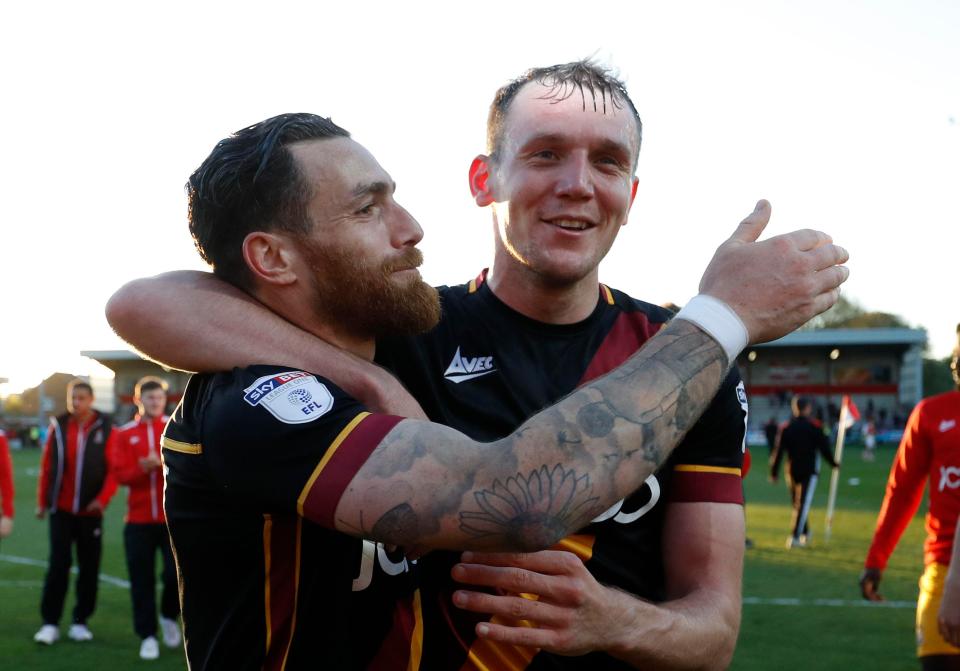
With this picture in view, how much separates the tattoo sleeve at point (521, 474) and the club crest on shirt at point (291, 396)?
0.19 m

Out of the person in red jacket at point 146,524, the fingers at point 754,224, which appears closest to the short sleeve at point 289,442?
the fingers at point 754,224

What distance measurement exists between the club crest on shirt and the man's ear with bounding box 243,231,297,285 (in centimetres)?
39

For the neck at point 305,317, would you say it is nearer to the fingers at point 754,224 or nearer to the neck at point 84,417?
the fingers at point 754,224

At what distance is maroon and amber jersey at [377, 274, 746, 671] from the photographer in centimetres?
273

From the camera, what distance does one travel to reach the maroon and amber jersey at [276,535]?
2.15 m

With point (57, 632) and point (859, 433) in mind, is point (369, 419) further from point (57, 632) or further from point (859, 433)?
point (859, 433)

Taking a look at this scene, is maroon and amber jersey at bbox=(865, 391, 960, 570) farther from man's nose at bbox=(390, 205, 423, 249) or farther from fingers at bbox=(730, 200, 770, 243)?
man's nose at bbox=(390, 205, 423, 249)

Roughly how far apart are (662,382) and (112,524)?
20.4m

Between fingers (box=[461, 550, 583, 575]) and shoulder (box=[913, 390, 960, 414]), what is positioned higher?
fingers (box=[461, 550, 583, 575])

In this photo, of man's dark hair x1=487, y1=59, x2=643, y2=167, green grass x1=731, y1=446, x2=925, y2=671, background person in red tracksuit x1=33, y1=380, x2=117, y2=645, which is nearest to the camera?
man's dark hair x1=487, y1=59, x2=643, y2=167

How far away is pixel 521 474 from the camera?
2.05m

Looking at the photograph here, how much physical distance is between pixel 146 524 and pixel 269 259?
794cm

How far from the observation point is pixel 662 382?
2.15 m

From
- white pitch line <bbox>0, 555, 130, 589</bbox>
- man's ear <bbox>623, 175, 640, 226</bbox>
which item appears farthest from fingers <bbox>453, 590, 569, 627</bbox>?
white pitch line <bbox>0, 555, 130, 589</bbox>
